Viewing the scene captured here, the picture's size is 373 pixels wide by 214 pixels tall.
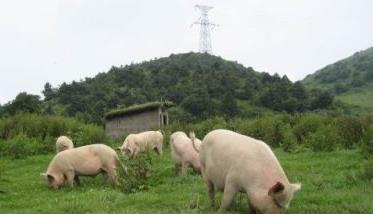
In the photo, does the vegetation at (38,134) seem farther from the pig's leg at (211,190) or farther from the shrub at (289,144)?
the pig's leg at (211,190)

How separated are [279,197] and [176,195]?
192 inches

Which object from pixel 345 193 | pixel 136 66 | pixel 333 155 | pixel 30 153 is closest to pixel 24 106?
pixel 30 153

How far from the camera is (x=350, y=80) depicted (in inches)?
4289

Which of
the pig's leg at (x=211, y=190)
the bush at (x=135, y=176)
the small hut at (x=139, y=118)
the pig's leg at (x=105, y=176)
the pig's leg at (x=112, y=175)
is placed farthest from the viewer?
the small hut at (x=139, y=118)

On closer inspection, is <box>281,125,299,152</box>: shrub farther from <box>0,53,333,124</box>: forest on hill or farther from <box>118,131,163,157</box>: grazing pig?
<box>0,53,333,124</box>: forest on hill

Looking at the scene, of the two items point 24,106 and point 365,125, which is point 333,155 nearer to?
point 365,125

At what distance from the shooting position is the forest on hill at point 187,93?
2653 inches

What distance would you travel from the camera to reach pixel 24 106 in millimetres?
55844

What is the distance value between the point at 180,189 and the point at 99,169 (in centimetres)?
275

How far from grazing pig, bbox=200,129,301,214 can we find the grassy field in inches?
26.3

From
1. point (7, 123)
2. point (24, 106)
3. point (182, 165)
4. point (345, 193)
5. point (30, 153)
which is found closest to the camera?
point (345, 193)

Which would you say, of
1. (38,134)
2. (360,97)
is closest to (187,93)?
(360,97)

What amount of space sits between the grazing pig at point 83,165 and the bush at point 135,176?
2.05ft

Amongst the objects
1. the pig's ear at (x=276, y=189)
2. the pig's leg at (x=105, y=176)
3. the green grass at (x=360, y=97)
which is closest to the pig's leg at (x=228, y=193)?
the pig's ear at (x=276, y=189)
